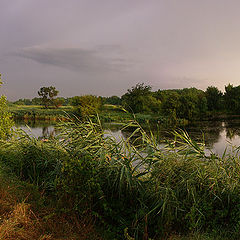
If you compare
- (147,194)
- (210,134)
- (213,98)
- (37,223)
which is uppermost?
(213,98)

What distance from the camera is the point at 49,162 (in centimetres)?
491

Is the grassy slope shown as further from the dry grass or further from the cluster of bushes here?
the cluster of bushes

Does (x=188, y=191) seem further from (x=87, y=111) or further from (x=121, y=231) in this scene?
(x=87, y=111)

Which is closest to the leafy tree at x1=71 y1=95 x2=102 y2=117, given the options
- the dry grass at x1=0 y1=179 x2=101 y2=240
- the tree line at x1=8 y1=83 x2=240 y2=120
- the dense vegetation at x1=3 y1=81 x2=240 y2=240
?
the tree line at x1=8 y1=83 x2=240 y2=120

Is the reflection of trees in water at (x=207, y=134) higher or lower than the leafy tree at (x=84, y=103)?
lower

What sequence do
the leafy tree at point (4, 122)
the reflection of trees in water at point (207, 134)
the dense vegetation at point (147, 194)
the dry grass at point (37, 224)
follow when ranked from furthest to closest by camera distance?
the reflection of trees in water at point (207, 134), the leafy tree at point (4, 122), the dense vegetation at point (147, 194), the dry grass at point (37, 224)

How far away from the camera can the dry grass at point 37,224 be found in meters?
2.58

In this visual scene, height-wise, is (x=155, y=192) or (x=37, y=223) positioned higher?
(x=155, y=192)

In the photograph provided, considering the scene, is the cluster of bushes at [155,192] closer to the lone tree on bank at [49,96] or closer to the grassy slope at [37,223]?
the grassy slope at [37,223]

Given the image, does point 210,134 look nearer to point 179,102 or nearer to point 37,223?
point 179,102

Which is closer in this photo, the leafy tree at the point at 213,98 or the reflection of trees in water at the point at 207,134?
the reflection of trees in water at the point at 207,134

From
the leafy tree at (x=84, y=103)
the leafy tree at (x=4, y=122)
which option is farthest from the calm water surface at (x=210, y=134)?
the leafy tree at (x=84, y=103)

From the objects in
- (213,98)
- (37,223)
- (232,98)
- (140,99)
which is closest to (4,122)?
(37,223)

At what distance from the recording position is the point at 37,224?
2883mm
